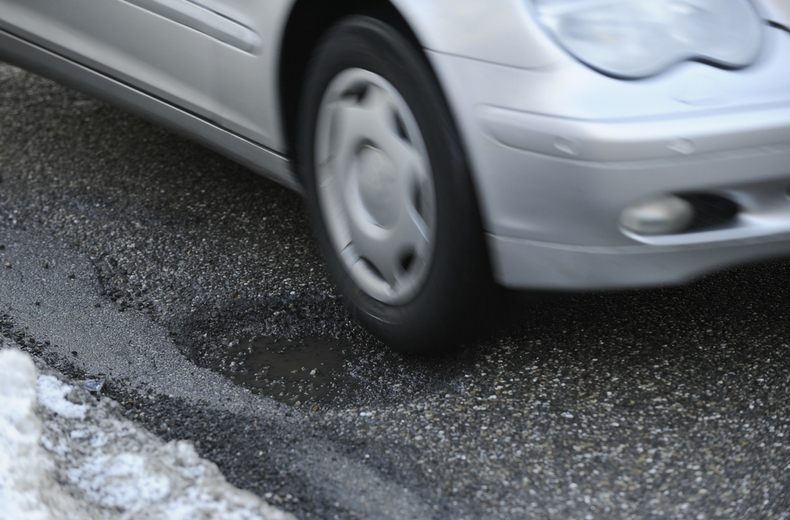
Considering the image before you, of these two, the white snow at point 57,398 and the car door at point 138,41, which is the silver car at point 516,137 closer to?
the car door at point 138,41

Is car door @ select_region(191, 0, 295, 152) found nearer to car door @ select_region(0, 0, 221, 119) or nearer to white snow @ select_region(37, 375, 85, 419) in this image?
car door @ select_region(0, 0, 221, 119)

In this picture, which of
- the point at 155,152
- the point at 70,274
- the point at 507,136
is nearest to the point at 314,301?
the point at 70,274

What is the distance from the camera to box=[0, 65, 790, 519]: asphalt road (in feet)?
6.37

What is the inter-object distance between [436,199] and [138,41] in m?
1.21

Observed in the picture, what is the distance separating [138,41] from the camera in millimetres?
2783

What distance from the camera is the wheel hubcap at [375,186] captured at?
217 centimetres

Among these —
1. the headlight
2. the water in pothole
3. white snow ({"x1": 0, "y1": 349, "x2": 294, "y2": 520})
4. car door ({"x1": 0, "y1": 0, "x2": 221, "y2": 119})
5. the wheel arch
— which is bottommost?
the water in pothole

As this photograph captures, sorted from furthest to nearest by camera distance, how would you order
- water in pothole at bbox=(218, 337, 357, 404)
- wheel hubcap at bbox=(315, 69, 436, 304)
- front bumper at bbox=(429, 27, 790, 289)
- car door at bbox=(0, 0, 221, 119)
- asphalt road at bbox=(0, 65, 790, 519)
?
car door at bbox=(0, 0, 221, 119)
water in pothole at bbox=(218, 337, 357, 404)
wheel hubcap at bbox=(315, 69, 436, 304)
asphalt road at bbox=(0, 65, 790, 519)
front bumper at bbox=(429, 27, 790, 289)

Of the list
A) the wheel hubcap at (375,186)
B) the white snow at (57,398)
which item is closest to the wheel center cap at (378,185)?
the wheel hubcap at (375,186)

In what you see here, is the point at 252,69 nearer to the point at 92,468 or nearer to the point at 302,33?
the point at 302,33

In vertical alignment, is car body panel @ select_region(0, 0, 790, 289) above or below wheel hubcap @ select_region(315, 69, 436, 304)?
above

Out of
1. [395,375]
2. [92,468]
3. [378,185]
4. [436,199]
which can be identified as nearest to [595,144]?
[436,199]

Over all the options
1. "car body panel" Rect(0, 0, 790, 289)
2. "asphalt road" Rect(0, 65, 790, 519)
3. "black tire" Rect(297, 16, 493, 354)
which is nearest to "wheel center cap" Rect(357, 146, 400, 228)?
"black tire" Rect(297, 16, 493, 354)

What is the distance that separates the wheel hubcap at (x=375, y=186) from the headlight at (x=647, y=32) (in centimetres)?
41
